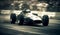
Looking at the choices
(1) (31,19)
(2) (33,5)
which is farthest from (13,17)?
(2) (33,5)

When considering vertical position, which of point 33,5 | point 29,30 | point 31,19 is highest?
point 33,5

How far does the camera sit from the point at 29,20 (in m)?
15.5

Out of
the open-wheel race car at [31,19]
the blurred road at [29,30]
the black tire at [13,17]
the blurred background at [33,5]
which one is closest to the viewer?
the blurred road at [29,30]

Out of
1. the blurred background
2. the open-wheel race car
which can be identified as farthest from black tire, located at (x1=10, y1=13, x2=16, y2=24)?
the blurred background

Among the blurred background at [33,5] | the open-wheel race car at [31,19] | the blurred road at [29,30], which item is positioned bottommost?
the blurred road at [29,30]

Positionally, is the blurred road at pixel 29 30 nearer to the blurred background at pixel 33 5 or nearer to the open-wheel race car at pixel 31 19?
the open-wheel race car at pixel 31 19

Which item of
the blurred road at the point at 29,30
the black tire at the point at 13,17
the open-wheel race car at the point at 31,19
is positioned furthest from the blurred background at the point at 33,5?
the blurred road at the point at 29,30

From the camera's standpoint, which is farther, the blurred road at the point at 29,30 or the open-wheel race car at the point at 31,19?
the open-wheel race car at the point at 31,19

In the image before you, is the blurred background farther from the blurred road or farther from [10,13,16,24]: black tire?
the blurred road

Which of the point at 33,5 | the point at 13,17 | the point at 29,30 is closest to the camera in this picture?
the point at 29,30

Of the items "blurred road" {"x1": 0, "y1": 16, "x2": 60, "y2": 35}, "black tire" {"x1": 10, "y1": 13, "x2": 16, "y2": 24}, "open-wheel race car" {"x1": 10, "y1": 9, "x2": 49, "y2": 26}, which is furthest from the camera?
"black tire" {"x1": 10, "y1": 13, "x2": 16, "y2": 24}

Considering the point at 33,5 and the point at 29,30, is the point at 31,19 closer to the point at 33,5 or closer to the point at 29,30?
the point at 29,30

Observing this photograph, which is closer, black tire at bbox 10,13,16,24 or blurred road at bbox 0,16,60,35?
blurred road at bbox 0,16,60,35

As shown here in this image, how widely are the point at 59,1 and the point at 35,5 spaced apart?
4886mm
